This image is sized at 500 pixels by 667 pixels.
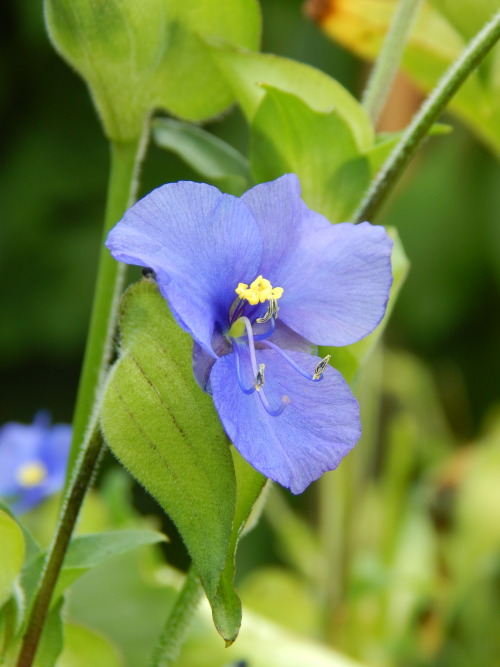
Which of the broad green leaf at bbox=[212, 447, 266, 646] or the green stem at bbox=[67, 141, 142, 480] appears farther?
the green stem at bbox=[67, 141, 142, 480]

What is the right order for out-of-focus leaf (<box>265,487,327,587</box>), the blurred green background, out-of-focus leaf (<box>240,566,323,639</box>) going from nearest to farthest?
out-of-focus leaf (<box>240,566,323,639</box>)
out-of-focus leaf (<box>265,487,327,587</box>)
the blurred green background

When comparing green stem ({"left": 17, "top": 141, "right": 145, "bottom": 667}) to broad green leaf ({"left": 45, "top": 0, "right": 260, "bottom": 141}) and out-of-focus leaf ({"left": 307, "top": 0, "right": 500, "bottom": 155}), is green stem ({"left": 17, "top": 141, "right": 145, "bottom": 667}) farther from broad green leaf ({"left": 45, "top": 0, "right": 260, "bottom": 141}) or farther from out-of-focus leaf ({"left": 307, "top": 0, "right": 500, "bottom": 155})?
out-of-focus leaf ({"left": 307, "top": 0, "right": 500, "bottom": 155})

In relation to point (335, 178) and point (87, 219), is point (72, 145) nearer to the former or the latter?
point (87, 219)

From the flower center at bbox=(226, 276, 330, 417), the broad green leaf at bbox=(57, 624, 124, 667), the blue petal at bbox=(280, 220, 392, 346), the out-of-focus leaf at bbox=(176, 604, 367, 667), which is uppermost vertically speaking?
the blue petal at bbox=(280, 220, 392, 346)

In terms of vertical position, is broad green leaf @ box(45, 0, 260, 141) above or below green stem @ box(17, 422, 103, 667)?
above

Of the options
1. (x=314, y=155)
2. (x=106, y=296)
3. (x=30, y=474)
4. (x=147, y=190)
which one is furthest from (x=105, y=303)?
(x=147, y=190)

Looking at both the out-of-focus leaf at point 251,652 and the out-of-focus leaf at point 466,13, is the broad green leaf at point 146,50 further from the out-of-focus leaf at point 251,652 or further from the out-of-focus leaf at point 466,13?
the out-of-focus leaf at point 251,652

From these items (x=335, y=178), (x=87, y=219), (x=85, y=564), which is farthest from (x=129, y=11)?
(x=87, y=219)

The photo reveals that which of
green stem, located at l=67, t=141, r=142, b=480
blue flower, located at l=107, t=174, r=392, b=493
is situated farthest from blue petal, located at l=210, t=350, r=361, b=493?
green stem, located at l=67, t=141, r=142, b=480
